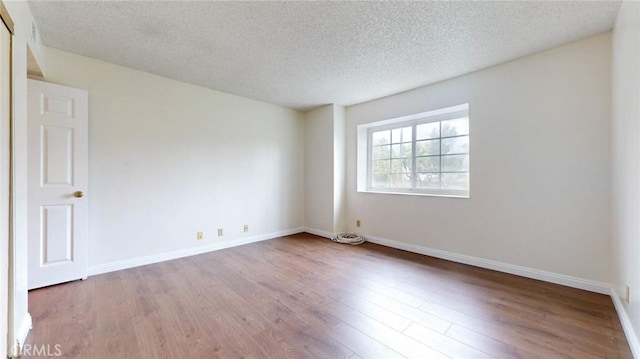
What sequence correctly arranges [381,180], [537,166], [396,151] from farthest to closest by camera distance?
[381,180], [396,151], [537,166]

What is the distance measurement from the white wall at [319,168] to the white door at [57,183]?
3.15 m

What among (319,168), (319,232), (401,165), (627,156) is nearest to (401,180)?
(401,165)

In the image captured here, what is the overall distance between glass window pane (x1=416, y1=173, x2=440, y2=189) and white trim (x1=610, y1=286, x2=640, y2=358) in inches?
75.1

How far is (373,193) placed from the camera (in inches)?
167

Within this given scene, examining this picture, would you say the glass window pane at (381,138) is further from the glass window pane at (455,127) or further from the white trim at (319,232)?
the white trim at (319,232)

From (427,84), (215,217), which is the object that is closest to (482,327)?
(427,84)

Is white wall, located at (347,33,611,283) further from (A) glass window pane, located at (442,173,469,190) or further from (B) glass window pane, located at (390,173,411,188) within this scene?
(B) glass window pane, located at (390,173,411,188)

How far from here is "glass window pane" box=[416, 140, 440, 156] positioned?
366 centimetres

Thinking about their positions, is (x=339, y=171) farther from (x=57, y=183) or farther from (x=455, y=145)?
(x=57, y=183)

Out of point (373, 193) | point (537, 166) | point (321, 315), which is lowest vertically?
point (321, 315)

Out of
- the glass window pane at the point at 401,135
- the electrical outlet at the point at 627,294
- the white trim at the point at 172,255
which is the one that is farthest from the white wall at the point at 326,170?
the electrical outlet at the point at 627,294

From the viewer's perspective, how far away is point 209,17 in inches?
82.7

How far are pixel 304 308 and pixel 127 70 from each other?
129 inches

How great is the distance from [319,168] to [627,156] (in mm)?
3636
